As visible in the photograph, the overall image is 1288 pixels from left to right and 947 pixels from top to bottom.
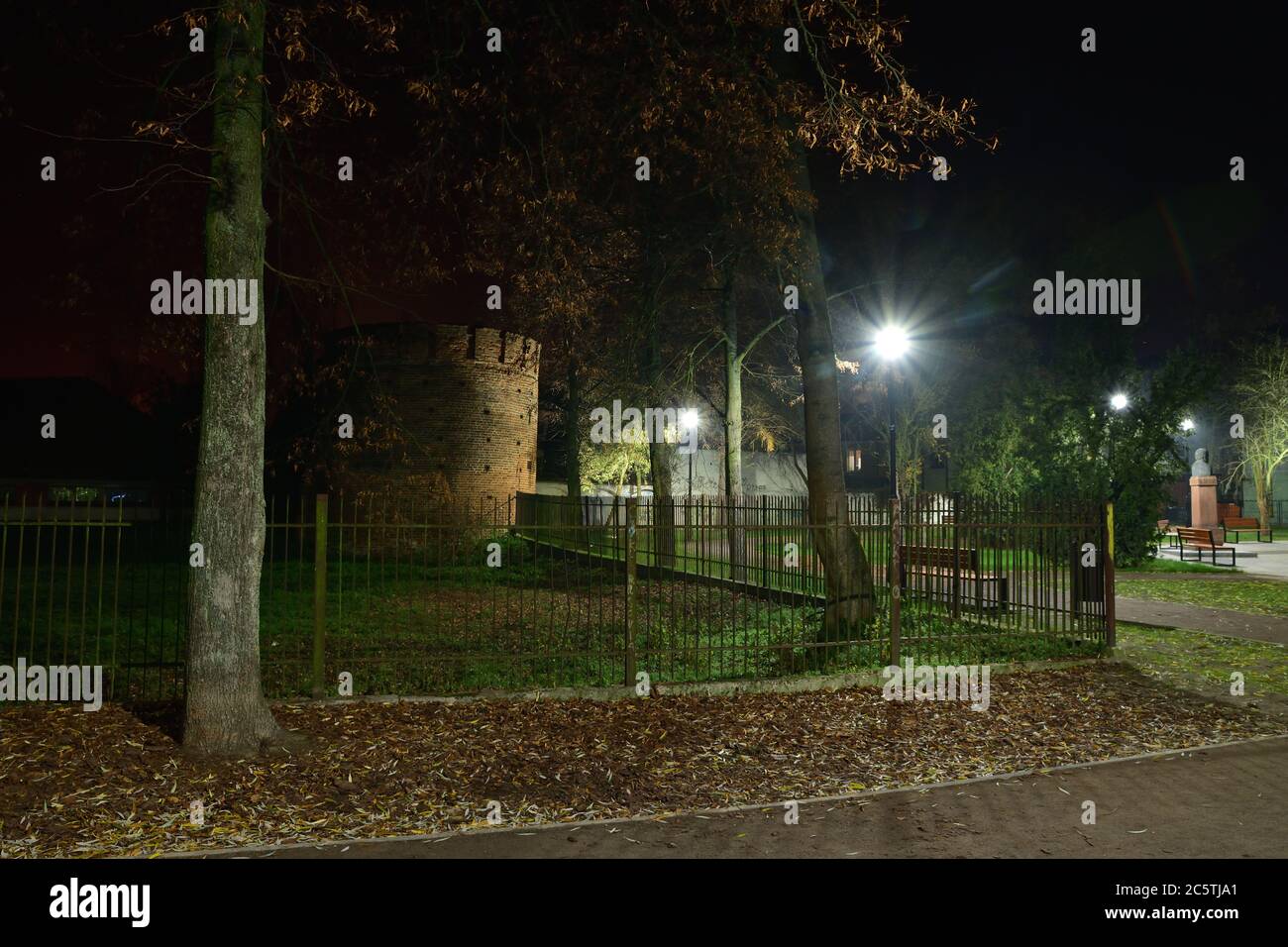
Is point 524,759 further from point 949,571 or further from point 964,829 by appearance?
point 949,571

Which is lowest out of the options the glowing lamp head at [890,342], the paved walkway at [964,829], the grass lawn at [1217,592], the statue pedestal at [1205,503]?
the paved walkway at [964,829]

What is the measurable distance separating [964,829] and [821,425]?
294 inches

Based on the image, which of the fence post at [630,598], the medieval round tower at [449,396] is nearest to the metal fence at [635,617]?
the fence post at [630,598]

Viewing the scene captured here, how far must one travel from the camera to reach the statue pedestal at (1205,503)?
33.1 metres

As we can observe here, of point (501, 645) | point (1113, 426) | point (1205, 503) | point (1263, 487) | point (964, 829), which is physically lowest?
point (964, 829)

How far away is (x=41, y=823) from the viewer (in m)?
5.37

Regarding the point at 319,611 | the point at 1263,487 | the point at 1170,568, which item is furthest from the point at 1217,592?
the point at 1263,487

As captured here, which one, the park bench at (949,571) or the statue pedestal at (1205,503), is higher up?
the statue pedestal at (1205,503)

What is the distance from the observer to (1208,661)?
34.7ft

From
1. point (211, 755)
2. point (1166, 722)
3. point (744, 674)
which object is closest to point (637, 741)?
point (744, 674)

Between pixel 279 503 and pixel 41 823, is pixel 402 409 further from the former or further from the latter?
pixel 41 823

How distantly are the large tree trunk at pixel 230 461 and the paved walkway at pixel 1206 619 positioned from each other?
12.2 metres

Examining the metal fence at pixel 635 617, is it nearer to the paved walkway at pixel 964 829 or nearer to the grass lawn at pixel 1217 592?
the paved walkway at pixel 964 829
